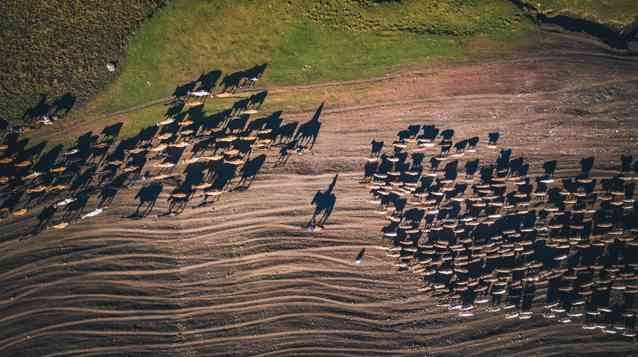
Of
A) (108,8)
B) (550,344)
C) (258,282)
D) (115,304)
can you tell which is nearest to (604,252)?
(550,344)

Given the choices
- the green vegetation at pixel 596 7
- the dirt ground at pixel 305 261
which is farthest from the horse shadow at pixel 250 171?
the green vegetation at pixel 596 7

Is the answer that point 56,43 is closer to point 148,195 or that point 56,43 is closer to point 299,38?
point 148,195

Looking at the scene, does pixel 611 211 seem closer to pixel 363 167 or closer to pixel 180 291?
pixel 363 167

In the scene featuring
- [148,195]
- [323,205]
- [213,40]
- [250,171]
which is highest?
[213,40]

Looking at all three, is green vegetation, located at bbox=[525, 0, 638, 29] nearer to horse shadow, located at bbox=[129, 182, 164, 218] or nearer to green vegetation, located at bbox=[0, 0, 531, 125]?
green vegetation, located at bbox=[0, 0, 531, 125]

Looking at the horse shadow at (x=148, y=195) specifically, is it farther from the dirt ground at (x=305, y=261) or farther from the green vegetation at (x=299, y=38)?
the green vegetation at (x=299, y=38)

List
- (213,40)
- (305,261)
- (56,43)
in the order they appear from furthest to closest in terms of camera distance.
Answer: (305,261) → (213,40) → (56,43)

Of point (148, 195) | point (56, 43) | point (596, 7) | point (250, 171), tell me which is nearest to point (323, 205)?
point (250, 171)
